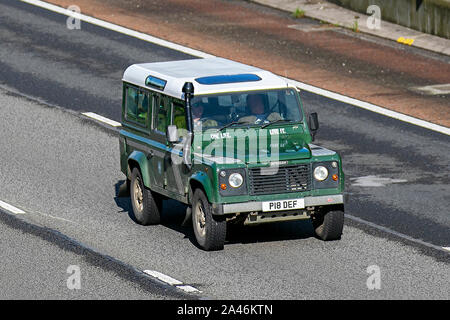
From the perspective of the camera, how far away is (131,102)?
1880 centimetres

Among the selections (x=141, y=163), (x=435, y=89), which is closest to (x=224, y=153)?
(x=141, y=163)

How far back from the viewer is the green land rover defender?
1664 cm

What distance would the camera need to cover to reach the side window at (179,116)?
1745 cm

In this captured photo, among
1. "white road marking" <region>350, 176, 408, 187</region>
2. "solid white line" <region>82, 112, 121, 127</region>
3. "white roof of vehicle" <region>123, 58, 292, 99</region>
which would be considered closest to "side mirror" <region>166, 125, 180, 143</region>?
"white roof of vehicle" <region>123, 58, 292, 99</region>

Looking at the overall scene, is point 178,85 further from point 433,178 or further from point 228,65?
point 433,178

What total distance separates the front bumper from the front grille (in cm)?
16

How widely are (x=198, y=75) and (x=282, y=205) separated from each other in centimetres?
244

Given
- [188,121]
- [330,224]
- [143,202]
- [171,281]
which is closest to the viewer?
[171,281]

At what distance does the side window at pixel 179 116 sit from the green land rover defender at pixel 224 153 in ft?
0.04

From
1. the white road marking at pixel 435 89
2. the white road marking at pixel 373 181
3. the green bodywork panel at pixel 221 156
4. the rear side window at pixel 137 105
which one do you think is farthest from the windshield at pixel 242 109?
the white road marking at pixel 435 89

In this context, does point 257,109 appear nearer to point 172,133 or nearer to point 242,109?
point 242,109

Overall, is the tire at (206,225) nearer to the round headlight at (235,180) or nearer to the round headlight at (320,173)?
the round headlight at (235,180)

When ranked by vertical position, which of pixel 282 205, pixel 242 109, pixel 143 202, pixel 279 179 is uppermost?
pixel 242 109

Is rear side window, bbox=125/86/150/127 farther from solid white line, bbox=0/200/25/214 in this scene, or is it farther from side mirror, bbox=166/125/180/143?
solid white line, bbox=0/200/25/214
